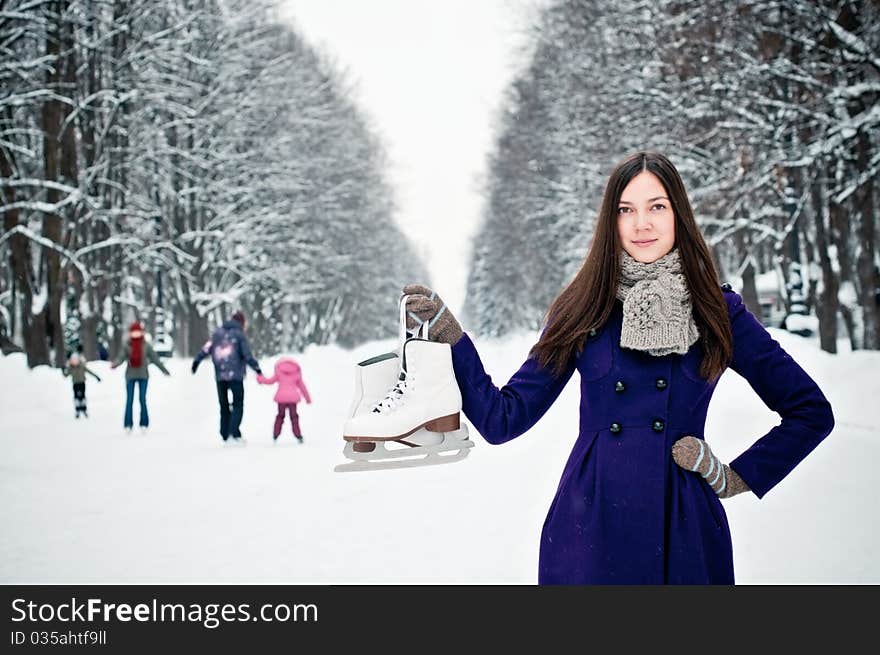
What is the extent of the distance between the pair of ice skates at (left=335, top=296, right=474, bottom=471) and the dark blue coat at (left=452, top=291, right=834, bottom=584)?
0.14m

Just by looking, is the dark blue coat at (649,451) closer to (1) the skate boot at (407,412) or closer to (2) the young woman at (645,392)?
(2) the young woman at (645,392)

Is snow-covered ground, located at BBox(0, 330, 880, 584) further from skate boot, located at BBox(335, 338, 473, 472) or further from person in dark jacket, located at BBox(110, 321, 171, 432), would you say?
skate boot, located at BBox(335, 338, 473, 472)

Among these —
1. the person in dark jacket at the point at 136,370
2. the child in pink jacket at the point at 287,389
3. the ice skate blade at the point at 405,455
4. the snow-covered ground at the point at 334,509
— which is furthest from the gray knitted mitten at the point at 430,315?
the person in dark jacket at the point at 136,370

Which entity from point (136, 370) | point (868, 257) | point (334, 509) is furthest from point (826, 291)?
point (334, 509)

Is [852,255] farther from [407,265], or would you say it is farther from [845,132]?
[407,265]

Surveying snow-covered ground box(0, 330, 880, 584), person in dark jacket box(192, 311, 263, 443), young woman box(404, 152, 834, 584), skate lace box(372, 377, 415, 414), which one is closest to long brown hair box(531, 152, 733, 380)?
young woman box(404, 152, 834, 584)

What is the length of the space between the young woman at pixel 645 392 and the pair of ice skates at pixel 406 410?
0.11 metres

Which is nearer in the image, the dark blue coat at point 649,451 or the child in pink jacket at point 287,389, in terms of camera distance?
the dark blue coat at point 649,451

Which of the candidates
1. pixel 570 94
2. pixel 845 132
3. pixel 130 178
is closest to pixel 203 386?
pixel 130 178

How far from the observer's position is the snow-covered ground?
545cm

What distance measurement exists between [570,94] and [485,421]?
86.1ft

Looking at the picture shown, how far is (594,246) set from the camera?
2.79 meters

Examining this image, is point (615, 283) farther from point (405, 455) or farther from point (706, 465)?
point (405, 455)

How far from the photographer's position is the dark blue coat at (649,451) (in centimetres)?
261
